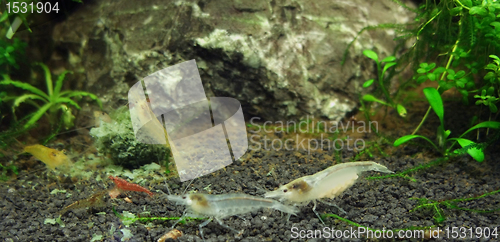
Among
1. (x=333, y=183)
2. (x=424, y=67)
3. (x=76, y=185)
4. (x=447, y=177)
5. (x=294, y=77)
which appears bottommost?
(x=76, y=185)

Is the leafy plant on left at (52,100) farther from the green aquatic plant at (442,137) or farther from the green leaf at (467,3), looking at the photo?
the green leaf at (467,3)

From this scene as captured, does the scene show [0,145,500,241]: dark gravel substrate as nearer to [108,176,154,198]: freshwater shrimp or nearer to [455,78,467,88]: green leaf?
[108,176,154,198]: freshwater shrimp

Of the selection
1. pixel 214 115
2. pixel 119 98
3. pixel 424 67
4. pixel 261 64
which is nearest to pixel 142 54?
pixel 119 98

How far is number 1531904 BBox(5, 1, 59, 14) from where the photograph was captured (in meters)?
3.68

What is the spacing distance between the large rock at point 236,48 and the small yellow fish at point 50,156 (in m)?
0.91

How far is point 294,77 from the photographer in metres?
4.17

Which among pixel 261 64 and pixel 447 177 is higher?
pixel 261 64

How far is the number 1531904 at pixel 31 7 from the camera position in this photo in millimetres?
3681

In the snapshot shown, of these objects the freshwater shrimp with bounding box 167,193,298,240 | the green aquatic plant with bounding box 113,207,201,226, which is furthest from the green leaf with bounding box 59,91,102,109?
the freshwater shrimp with bounding box 167,193,298,240

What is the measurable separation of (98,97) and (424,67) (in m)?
3.77

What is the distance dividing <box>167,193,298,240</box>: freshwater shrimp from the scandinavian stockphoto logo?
709 mm

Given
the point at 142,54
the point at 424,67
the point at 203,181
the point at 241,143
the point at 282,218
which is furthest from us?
the point at 142,54

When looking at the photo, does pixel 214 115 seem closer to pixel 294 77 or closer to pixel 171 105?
pixel 171 105
